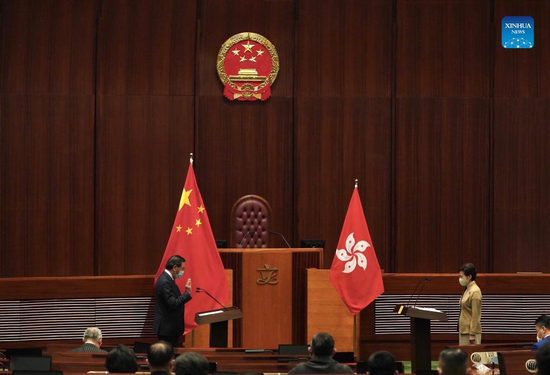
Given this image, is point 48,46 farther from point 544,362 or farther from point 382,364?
point 544,362

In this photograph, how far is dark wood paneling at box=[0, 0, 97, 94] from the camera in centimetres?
995

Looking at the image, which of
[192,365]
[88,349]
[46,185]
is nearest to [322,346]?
[192,365]

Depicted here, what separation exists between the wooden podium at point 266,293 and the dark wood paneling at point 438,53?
2969mm

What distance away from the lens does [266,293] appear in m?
8.76

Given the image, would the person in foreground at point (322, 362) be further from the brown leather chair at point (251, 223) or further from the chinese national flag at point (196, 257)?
the brown leather chair at point (251, 223)

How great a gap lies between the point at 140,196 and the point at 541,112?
5.05 metres

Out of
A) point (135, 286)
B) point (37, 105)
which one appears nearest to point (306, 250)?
point (135, 286)

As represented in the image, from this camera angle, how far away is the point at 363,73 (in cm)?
1046

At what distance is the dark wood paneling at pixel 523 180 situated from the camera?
1048cm

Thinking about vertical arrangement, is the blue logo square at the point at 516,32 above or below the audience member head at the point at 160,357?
above

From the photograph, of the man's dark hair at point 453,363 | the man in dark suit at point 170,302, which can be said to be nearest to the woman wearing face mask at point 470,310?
the man in dark suit at point 170,302

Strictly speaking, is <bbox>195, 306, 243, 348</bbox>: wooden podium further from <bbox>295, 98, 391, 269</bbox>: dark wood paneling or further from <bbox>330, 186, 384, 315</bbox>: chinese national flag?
<bbox>295, 98, 391, 269</bbox>: dark wood paneling

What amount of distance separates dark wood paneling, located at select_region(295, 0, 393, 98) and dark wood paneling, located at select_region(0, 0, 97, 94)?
256cm

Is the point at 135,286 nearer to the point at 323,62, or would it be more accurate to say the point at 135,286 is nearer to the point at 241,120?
the point at 241,120
